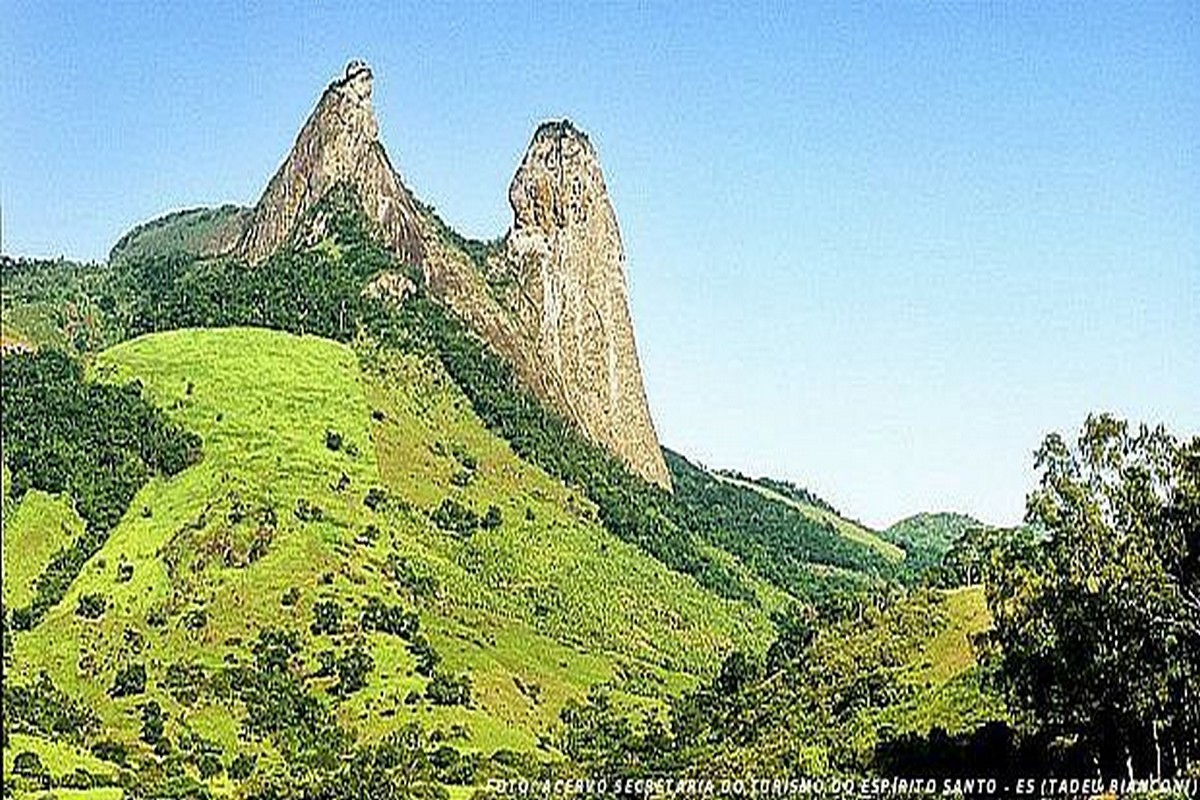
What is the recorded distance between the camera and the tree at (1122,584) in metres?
49.7

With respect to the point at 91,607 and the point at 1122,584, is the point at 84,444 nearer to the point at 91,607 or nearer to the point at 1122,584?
the point at 91,607

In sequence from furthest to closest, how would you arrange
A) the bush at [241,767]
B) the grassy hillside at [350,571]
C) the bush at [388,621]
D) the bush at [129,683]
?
the bush at [388,621] → the grassy hillside at [350,571] → the bush at [129,683] → the bush at [241,767]

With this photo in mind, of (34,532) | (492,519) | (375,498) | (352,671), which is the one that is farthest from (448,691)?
(34,532)

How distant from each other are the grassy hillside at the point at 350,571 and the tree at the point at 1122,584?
59.1 m

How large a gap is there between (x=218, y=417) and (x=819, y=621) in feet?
198

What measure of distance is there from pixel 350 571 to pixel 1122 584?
8930 centimetres

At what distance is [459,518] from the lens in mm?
151250

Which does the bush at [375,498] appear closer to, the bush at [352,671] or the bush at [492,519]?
the bush at [492,519]

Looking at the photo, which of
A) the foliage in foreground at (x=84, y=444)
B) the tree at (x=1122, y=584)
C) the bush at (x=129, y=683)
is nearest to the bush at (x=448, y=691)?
the bush at (x=129, y=683)

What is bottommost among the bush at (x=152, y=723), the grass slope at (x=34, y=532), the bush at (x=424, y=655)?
the bush at (x=152, y=723)

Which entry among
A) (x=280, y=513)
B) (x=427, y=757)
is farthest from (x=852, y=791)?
(x=280, y=513)

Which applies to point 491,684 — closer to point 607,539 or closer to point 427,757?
point 427,757

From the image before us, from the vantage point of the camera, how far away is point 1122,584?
162 feet

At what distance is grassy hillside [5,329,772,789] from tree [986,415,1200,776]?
59.1 metres
